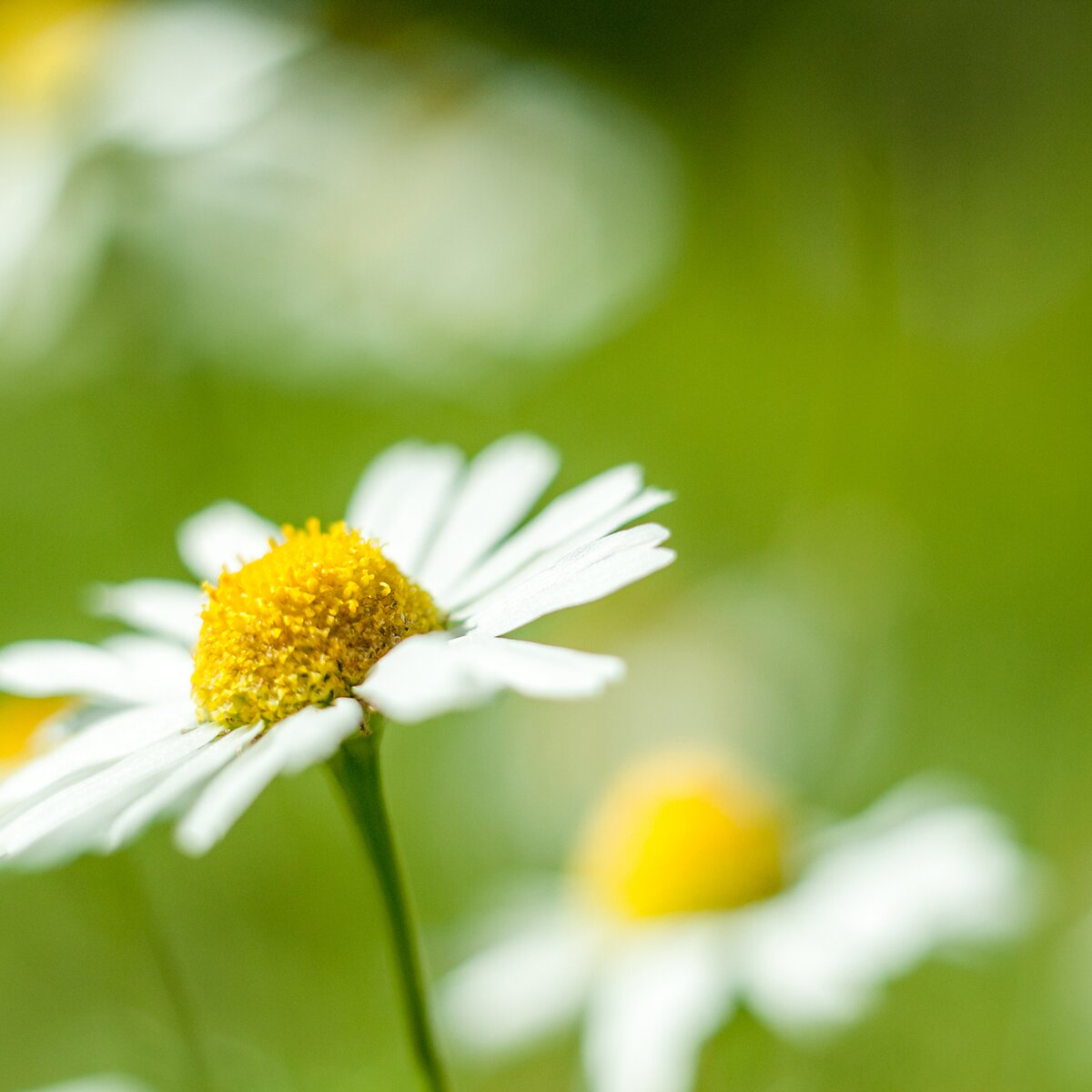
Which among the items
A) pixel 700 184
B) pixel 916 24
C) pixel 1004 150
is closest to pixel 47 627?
pixel 916 24

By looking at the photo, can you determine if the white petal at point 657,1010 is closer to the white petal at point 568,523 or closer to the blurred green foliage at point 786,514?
the blurred green foliage at point 786,514

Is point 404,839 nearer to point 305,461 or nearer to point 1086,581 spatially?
point 305,461

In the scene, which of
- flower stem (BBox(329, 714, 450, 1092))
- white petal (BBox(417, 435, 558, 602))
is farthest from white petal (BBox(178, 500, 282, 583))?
flower stem (BBox(329, 714, 450, 1092))

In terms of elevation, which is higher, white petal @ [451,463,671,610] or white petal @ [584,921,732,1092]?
white petal @ [451,463,671,610]

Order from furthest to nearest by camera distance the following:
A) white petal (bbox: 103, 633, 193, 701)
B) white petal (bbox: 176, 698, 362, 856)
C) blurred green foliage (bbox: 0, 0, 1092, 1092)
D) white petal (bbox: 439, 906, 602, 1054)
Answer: blurred green foliage (bbox: 0, 0, 1092, 1092)
white petal (bbox: 439, 906, 602, 1054)
white petal (bbox: 103, 633, 193, 701)
white petal (bbox: 176, 698, 362, 856)

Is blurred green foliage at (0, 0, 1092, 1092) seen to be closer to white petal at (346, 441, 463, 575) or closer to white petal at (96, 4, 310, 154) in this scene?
white petal at (96, 4, 310, 154)

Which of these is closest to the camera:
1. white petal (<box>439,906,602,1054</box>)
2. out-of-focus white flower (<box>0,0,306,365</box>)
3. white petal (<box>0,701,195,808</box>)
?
white petal (<box>0,701,195,808</box>)

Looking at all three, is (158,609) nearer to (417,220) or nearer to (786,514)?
(786,514)

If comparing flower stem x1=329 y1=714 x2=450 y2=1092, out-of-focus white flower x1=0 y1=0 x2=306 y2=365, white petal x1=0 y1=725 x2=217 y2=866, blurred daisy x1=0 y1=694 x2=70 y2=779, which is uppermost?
out-of-focus white flower x1=0 y1=0 x2=306 y2=365
